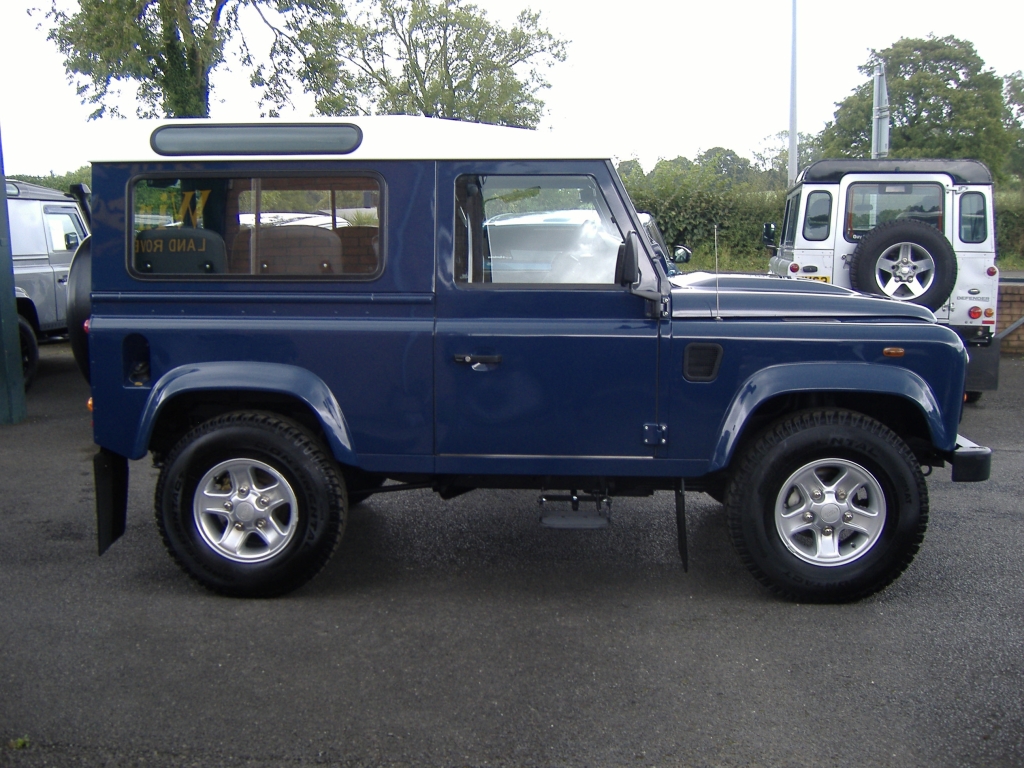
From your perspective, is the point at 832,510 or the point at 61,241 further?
the point at 61,241

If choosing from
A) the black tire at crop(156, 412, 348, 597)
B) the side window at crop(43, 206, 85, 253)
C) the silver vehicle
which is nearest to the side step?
the black tire at crop(156, 412, 348, 597)

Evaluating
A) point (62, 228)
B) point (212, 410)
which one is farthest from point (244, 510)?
point (62, 228)

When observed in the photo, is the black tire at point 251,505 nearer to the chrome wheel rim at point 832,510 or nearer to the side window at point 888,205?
the chrome wheel rim at point 832,510

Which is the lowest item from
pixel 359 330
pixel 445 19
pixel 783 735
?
pixel 783 735

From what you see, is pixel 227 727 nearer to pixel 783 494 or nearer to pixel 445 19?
pixel 783 494

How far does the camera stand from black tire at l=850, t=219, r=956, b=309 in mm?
8828

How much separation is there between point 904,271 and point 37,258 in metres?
9.21

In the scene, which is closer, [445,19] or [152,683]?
[152,683]

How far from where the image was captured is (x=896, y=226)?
905cm

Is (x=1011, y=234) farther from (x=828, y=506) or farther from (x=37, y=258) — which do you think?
(x=828, y=506)

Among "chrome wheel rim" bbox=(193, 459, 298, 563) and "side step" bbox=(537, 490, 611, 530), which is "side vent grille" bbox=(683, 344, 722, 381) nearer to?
"side step" bbox=(537, 490, 611, 530)

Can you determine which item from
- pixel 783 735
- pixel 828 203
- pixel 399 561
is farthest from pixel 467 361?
pixel 828 203

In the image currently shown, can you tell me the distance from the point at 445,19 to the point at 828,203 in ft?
108

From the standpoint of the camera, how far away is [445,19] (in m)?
39.8
